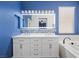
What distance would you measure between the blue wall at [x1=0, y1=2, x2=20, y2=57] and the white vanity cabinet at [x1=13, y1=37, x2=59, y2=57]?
8.8 inches

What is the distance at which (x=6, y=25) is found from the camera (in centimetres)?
403

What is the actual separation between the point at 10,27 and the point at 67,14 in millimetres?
1993

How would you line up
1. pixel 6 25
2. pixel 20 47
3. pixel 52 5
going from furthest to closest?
pixel 52 5, pixel 20 47, pixel 6 25

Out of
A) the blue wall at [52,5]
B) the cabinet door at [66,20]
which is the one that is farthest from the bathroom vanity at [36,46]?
the blue wall at [52,5]

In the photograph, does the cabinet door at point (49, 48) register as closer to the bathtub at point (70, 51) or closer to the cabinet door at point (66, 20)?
the bathtub at point (70, 51)

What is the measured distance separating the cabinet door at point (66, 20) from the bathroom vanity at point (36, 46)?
866 millimetres

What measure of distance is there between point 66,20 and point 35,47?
4.77ft

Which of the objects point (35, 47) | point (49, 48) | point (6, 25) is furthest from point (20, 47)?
point (6, 25)

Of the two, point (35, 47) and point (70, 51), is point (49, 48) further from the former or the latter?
point (70, 51)

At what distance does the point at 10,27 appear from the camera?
4.38 meters

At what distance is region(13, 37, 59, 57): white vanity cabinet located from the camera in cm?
465

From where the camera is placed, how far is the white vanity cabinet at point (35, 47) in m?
4.65

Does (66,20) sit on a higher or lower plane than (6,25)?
higher

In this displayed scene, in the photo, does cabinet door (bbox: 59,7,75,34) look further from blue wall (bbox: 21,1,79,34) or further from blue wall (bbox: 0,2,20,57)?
blue wall (bbox: 0,2,20,57)
